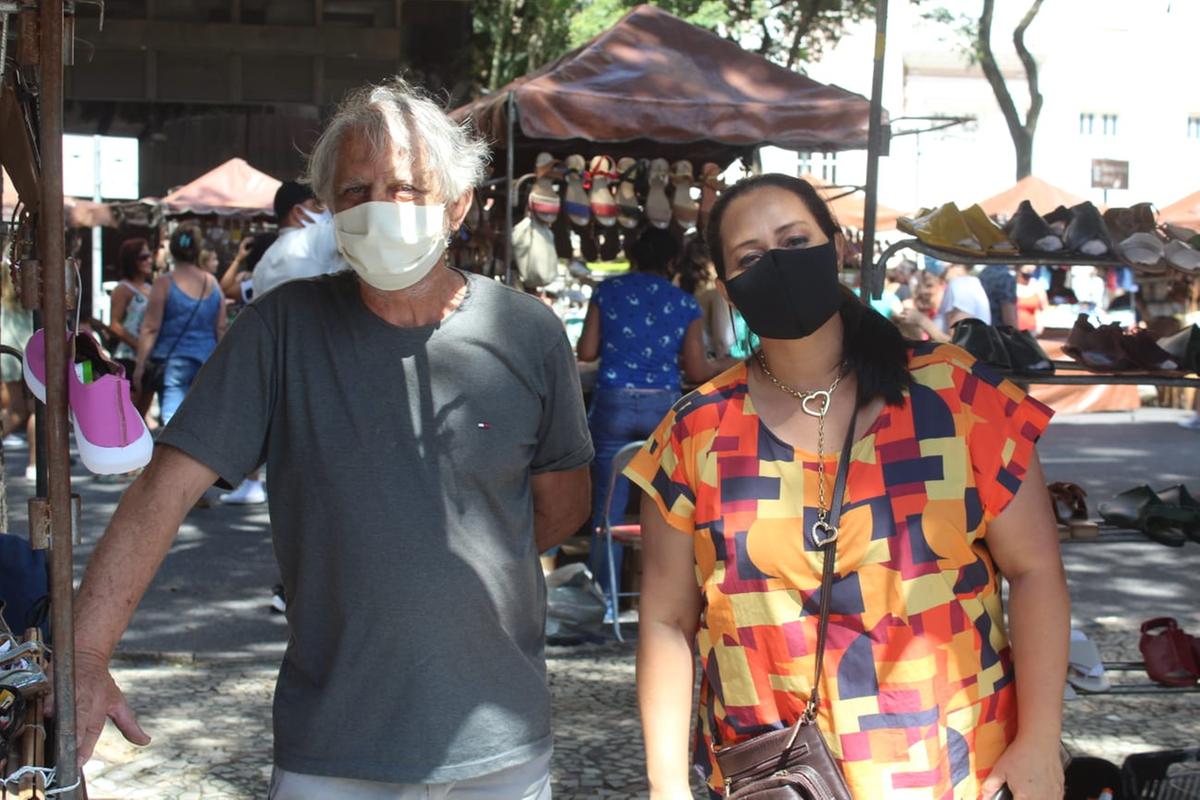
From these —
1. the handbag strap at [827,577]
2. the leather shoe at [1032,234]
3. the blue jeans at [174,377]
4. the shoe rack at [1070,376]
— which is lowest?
the blue jeans at [174,377]

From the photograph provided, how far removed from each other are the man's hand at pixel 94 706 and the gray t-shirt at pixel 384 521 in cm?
31

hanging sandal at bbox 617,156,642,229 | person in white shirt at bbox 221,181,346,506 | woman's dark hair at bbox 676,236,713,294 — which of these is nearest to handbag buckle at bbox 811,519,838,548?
person in white shirt at bbox 221,181,346,506

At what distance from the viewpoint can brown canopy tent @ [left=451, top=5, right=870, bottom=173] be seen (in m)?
6.96

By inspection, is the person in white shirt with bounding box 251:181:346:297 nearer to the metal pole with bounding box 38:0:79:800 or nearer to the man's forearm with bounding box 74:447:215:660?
the man's forearm with bounding box 74:447:215:660

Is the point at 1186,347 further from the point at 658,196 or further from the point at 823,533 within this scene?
the point at 658,196

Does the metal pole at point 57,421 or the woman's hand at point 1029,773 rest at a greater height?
the metal pole at point 57,421

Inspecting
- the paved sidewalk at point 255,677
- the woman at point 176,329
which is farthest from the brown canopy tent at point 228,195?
the paved sidewalk at point 255,677

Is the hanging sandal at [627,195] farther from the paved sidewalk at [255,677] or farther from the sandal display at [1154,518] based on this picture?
the sandal display at [1154,518]

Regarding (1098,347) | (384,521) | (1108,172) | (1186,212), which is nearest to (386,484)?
(384,521)

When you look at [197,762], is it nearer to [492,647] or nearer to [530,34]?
[492,647]

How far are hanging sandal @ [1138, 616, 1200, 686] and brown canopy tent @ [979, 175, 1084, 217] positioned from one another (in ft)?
33.3

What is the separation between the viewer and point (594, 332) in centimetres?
687

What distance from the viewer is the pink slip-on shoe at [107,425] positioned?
6.86 feet

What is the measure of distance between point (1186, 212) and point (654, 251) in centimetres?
547
